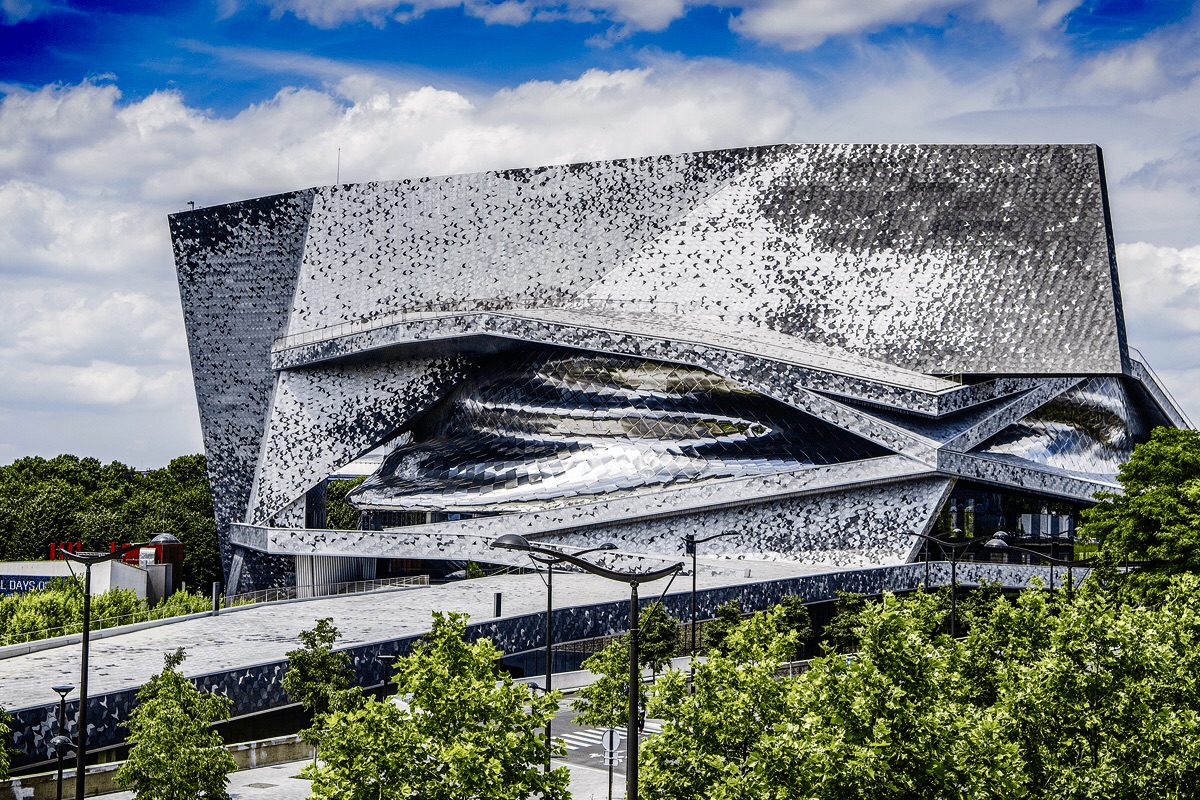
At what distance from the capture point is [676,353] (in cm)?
5422

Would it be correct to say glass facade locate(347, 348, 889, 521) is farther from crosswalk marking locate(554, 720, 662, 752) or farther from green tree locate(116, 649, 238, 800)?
green tree locate(116, 649, 238, 800)

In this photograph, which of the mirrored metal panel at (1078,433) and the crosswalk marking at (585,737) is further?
the mirrored metal panel at (1078,433)

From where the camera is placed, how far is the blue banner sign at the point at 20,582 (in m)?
61.6

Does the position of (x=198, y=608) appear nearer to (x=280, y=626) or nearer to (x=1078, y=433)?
(x=280, y=626)

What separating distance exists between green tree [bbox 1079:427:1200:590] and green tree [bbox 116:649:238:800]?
24.2m

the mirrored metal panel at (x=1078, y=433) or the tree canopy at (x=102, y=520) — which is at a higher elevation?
the mirrored metal panel at (x=1078, y=433)

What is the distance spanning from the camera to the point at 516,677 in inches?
1700

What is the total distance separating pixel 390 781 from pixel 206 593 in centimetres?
6240

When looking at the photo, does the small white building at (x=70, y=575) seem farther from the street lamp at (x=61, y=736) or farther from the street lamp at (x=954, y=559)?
the street lamp at (x=954, y=559)

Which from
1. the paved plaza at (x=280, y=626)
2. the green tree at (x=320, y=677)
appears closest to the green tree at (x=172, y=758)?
the green tree at (x=320, y=677)

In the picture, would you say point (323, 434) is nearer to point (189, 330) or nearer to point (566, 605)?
point (189, 330)

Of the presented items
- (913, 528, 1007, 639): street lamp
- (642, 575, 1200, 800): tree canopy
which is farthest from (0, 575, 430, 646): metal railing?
(642, 575, 1200, 800): tree canopy

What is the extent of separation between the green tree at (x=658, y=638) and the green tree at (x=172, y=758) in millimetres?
13947

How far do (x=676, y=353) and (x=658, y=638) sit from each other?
1723 cm
